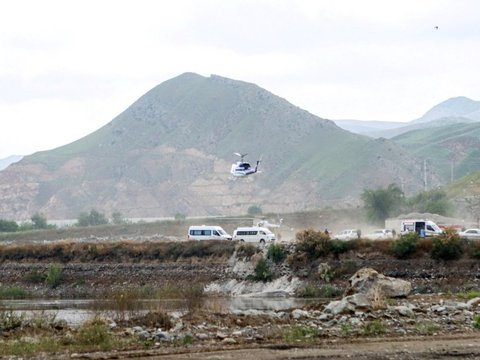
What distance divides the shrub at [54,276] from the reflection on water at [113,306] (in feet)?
23.3

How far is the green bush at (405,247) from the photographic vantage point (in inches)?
2499

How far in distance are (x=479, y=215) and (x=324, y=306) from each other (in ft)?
275

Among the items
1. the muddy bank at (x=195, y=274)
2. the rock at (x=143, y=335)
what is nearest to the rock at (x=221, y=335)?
the rock at (x=143, y=335)

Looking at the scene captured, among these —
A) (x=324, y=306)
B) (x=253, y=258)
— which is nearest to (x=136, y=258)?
(x=253, y=258)

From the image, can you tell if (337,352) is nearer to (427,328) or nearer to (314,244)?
(427,328)

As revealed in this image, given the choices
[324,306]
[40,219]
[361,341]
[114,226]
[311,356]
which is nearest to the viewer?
[311,356]

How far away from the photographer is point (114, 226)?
13950 cm

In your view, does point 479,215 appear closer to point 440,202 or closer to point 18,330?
point 440,202

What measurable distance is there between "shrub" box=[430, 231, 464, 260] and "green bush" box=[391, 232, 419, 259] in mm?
1412

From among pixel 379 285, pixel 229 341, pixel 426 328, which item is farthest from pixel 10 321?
pixel 379 285

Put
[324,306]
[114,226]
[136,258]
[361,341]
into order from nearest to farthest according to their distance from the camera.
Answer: [361,341] < [324,306] < [136,258] < [114,226]

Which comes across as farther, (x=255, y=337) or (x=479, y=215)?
(x=479, y=215)

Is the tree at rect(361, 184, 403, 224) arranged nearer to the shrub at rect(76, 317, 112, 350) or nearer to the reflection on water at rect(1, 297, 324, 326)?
the reflection on water at rect(1, 297, 324, 326)

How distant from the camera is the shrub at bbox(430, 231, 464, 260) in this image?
62031 mm
